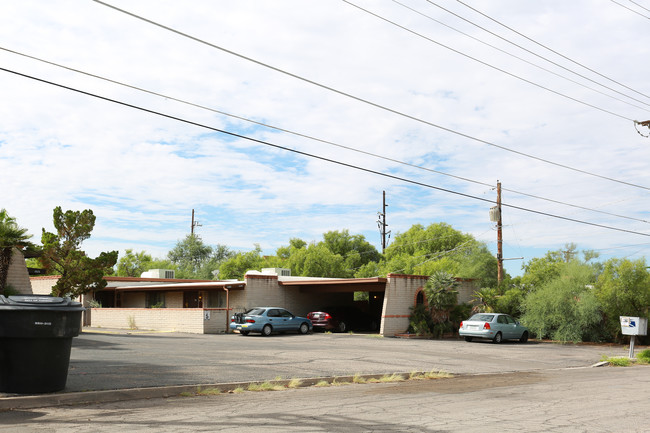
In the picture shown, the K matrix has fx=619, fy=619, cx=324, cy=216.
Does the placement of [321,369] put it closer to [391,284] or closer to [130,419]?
[130,419]

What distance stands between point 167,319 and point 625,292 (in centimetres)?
2396

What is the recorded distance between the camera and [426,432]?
25.1 ft

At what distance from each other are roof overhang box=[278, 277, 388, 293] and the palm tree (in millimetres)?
15669

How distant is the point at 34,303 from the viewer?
366 inches

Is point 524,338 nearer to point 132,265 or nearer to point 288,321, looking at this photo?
point 288,321

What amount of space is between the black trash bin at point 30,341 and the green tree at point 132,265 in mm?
82285

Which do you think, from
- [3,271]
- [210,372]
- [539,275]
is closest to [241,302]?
[3,271]

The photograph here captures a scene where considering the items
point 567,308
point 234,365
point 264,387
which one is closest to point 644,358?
point 567,308

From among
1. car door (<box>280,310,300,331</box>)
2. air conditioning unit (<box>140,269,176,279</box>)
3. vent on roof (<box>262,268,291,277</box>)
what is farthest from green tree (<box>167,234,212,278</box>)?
car door (<box>280,310,300,331</box>)

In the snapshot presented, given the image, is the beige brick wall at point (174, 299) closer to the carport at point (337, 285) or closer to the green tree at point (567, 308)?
the carport at point (337, 285)

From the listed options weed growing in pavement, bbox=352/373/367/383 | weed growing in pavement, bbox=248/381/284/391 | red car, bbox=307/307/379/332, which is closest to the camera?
weed growing in pavement, bbox=248/381/284/391

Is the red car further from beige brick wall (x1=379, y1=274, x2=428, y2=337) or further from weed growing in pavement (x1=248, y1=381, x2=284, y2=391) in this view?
weed growing in pavement (x1=248, y1=381, x2=284, y2=391)

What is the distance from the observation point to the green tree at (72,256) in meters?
28.3

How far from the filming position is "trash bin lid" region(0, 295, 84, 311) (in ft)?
30.1
